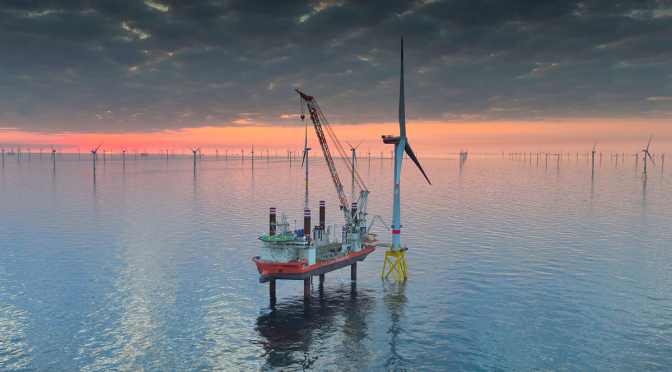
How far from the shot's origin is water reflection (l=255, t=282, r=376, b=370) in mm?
43050

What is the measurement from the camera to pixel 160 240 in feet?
313

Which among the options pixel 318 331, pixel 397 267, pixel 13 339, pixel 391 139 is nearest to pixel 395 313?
pixel 318 331

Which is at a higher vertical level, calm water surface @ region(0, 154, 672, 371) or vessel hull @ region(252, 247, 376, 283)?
vessel hull @ region(252, 247, 376, 283)

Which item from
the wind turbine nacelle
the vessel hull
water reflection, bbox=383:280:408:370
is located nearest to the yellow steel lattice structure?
water reflection, bbox=383:280:408:370

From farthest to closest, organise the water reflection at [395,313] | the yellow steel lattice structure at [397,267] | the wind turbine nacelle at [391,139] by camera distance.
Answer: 1. the wind turbine nacelle at [391,139]
2. the yellow steel lattice structure at [397,267]
3. the water reflection at [395,313]

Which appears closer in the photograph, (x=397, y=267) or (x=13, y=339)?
(x=13, y=339)

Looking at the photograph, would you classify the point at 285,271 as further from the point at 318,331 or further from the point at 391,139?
the point at 391,139

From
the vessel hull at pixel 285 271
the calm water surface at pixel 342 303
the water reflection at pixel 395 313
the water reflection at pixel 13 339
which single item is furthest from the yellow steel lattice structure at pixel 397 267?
the water reflection at pixel 13 339

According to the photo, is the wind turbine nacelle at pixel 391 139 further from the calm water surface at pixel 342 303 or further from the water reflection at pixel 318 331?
the water reflection at pixel 318 331

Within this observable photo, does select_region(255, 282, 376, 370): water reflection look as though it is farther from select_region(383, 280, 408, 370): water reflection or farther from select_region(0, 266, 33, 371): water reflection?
select_region(0, 266, 33, 371): water reflection

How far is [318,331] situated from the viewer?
4975cm

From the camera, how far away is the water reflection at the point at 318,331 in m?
43.1

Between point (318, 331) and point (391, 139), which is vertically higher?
point (391, 139)

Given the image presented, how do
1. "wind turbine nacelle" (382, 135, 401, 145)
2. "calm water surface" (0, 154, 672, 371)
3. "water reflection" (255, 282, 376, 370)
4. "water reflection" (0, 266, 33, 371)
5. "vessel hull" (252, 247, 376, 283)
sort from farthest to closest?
"wind turbine nacelle" (382, 135, 401, 145)
"vessel hull" (252, 247, 376, 283)
"calm water surface" (0, 154, 672, 371)
"water reflection" (255, 282, 376, 370)
"water reflection" (0, 266, 33, 371)
